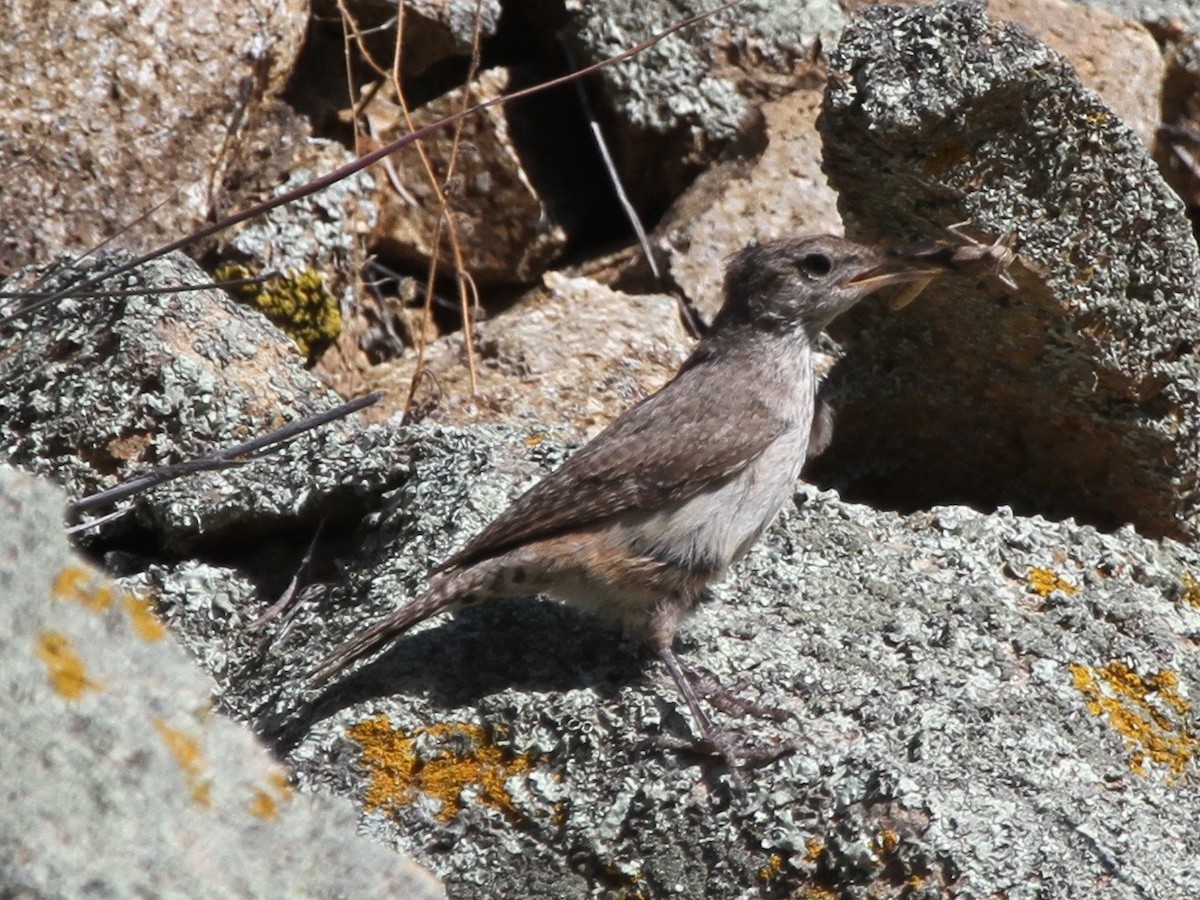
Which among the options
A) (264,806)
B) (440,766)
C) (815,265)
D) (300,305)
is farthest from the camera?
(300,305)

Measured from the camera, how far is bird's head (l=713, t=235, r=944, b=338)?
212 inches

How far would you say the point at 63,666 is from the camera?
99.7 inches

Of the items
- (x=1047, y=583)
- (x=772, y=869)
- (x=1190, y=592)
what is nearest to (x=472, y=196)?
(x=1047, y=583)

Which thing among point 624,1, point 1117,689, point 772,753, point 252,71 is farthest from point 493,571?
point 624,1

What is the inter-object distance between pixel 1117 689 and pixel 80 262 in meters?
3.79

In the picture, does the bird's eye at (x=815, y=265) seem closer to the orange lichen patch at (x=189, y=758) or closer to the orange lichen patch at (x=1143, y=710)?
the orange lichen patch at (x=1143, y=710)

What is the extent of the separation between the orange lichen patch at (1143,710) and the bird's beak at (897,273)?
1328 millimetres

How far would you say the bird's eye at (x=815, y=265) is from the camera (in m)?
5.47

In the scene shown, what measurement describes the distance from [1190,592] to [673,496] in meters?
1.83

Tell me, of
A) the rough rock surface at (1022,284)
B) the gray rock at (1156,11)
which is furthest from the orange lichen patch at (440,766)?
the gray rock at (1156,11)

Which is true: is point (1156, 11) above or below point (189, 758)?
below

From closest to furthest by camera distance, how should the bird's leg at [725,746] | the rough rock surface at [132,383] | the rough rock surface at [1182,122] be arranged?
1. the bird's leg at [725,746]
2. the rough rock surface at [132,383]
3. the rough rock surface at [1182,122]

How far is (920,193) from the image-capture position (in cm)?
535

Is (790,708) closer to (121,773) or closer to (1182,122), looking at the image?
(121,773)
